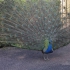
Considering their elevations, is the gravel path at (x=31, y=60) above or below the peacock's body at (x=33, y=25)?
below

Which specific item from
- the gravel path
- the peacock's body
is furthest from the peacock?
the gravel path

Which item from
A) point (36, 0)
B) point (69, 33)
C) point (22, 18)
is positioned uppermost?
point (36, 0)

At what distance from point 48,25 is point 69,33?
85cm

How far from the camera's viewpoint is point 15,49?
9648 mm

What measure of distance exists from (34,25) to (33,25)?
0.04 meters

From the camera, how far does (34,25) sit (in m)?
7.80

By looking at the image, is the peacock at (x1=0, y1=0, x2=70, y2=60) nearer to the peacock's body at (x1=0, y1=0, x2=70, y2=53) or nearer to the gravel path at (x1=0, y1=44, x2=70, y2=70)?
the peacock's body at (x1=0, y1=0, x2=70, y2=53)

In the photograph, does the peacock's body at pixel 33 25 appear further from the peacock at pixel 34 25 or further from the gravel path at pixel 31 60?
the gravel path at pixel 31 60

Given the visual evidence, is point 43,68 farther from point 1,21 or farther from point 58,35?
point 1,21

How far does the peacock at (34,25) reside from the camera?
301 inches

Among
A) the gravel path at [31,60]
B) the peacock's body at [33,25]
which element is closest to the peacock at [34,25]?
the peacock's body at [33,25]

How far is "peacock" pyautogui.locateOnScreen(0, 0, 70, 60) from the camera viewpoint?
7637mm

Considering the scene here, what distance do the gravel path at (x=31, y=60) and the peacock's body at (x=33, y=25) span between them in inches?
16.5

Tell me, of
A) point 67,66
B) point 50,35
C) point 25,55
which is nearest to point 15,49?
point 25,55
